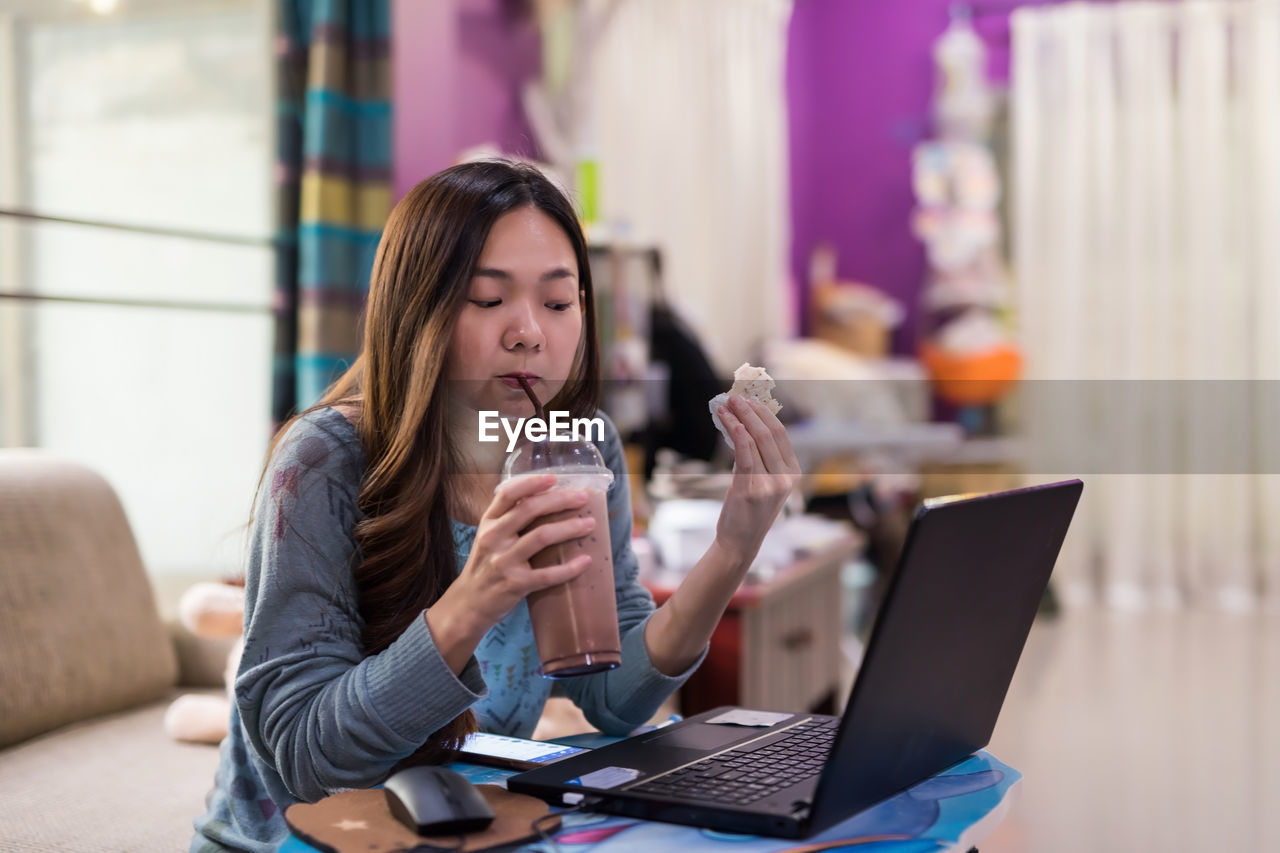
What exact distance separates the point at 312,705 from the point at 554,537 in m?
0.29

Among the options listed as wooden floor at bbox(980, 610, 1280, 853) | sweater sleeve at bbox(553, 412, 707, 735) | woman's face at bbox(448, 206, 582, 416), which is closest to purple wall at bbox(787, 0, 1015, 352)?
wooden floor at bbox(980, 610, 1280, 853)

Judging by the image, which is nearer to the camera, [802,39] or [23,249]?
[23,249]

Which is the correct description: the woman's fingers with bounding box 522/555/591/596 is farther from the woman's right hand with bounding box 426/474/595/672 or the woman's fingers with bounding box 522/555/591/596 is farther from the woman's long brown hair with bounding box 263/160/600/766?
the woman's long brown hair with bounding box 263/160/600/766

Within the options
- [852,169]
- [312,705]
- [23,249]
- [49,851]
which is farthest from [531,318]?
[852,169]

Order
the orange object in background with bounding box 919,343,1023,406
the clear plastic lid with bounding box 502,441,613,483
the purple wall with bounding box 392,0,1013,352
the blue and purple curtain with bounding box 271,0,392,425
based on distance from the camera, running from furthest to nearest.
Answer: the purple wall with bounding box 392,0,1013,352, the orange object in background with bounding box 919,343,1023,406, the blue and purple curtain with bounding box 271,0,392,425, the clear plastic lid with bounding box 502,441,613,483

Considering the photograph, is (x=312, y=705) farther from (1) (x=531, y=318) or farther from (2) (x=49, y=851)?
(2) (x=49, y=851)

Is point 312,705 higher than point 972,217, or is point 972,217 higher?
point 972,217

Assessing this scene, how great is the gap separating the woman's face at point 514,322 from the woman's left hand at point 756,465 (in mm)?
178

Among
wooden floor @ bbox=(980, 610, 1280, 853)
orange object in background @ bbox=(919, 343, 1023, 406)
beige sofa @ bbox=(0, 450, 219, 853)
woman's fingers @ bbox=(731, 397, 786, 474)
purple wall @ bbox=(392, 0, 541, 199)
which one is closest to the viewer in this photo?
woman's fingers @ bbox=(731, 397, 786, 474)

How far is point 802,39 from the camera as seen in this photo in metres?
6.45

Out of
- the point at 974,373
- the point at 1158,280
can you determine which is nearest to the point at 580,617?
the point at 974,373

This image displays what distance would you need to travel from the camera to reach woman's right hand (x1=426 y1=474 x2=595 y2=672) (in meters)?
0.86

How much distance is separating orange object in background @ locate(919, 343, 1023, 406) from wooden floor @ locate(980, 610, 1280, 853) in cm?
132

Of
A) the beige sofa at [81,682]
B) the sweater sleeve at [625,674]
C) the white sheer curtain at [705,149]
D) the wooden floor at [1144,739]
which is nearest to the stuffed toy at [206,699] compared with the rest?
the beige sofa at [81,682]
